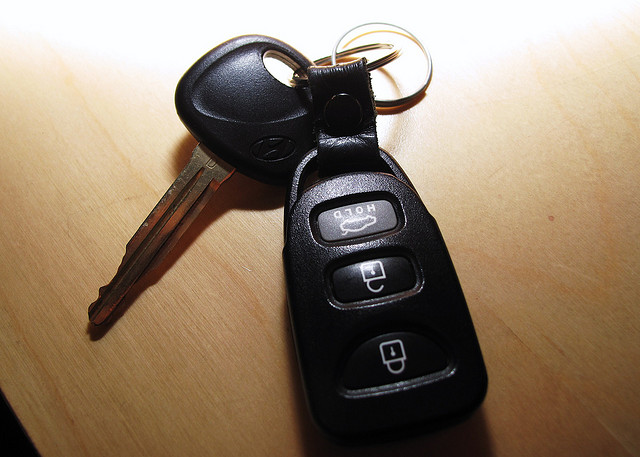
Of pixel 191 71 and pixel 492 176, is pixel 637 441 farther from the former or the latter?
pixel 191 71

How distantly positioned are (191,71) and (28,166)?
25cm

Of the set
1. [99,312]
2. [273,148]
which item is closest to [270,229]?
[273,148]

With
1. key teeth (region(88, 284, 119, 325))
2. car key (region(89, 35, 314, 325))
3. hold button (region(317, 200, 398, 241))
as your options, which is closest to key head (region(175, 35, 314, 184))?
car key (region(89, 35, 314, 325))

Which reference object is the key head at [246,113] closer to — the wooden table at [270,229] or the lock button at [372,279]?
the wooden table at [270,229]

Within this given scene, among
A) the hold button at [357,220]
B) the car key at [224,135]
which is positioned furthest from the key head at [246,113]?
the hold button at [357,220]

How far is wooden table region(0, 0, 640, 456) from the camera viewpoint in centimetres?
46

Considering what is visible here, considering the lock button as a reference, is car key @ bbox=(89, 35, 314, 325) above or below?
above

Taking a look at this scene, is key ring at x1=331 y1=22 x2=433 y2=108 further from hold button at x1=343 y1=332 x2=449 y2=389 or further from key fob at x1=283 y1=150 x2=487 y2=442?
hold button at x1=343 y1=332 x2=449 y2=389

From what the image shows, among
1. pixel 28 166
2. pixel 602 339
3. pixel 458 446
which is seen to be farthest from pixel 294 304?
pixel 28 166

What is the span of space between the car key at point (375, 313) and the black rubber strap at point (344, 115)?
0.11 ft

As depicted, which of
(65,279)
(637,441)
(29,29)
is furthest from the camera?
(29,29)

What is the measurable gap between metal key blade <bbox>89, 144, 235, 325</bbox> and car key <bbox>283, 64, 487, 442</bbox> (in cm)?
12

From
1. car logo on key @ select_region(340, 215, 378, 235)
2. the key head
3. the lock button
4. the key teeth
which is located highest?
the key head

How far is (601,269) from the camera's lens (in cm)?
50
